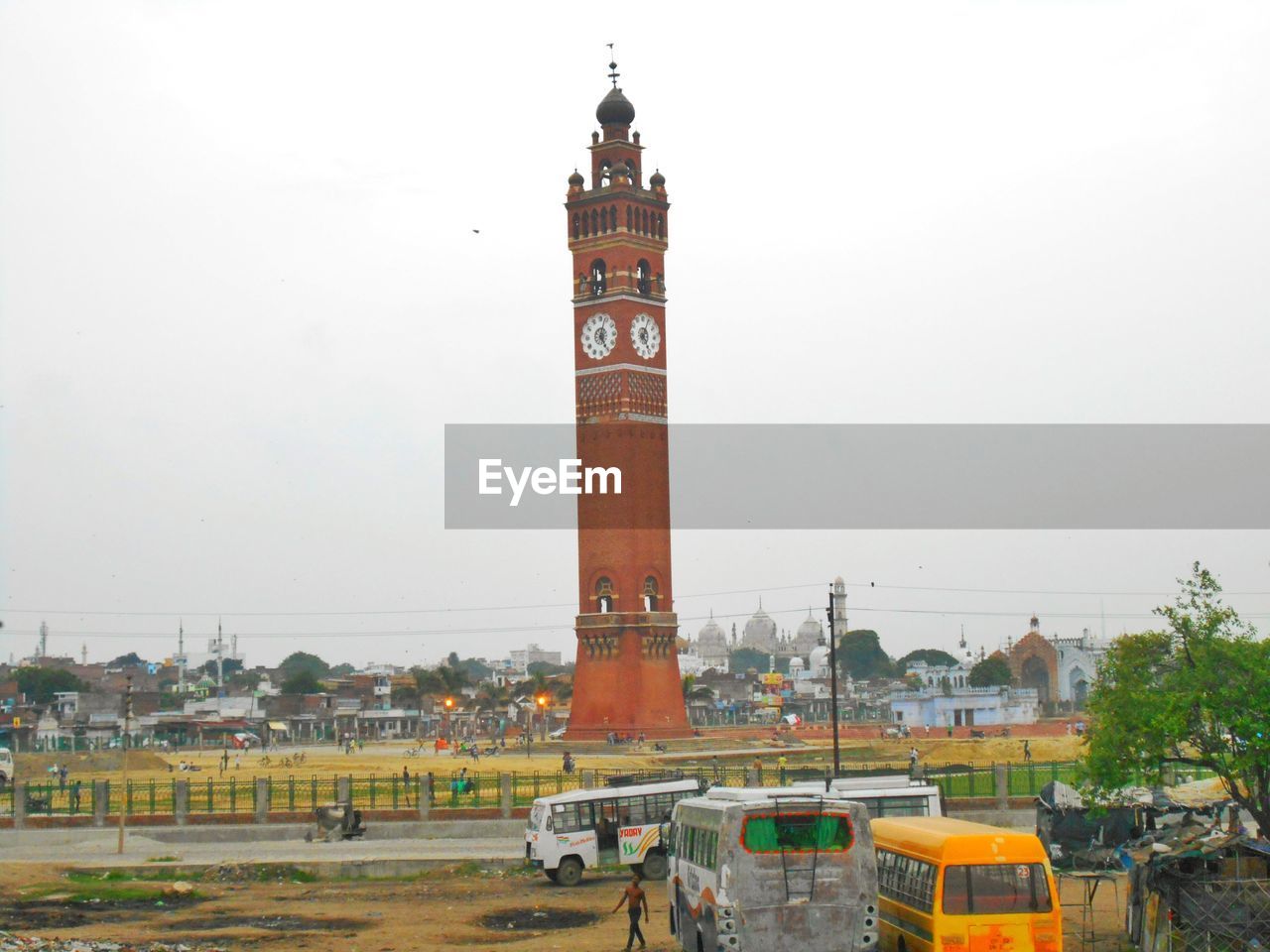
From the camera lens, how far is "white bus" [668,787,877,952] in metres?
20.8

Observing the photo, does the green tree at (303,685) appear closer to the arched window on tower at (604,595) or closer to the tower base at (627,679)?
the arched window on tower at (604,595)

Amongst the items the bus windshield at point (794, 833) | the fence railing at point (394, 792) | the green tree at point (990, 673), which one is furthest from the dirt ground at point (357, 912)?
the green tree at point (990, 673)

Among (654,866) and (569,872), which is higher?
(654,866)

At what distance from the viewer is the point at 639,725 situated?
81.9 meters

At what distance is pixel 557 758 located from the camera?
76750 mm

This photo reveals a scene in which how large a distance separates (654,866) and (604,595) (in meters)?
50.8

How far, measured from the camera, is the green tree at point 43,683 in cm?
16150

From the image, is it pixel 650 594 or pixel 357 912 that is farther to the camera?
pixel 650 594

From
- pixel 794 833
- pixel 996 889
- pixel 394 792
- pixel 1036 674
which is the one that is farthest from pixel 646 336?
pixel 1036 674

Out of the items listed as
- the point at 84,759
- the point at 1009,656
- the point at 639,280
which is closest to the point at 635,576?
the point at 639,280

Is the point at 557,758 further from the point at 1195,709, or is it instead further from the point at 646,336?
the point at 1195,709

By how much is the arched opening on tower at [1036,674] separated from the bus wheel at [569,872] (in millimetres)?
125506

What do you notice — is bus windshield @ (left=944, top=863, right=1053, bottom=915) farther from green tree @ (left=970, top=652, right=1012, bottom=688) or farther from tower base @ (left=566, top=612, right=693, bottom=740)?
green tree @ (left=970, top=652, right=1012, bottom=688)

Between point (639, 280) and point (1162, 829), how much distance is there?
203ft
